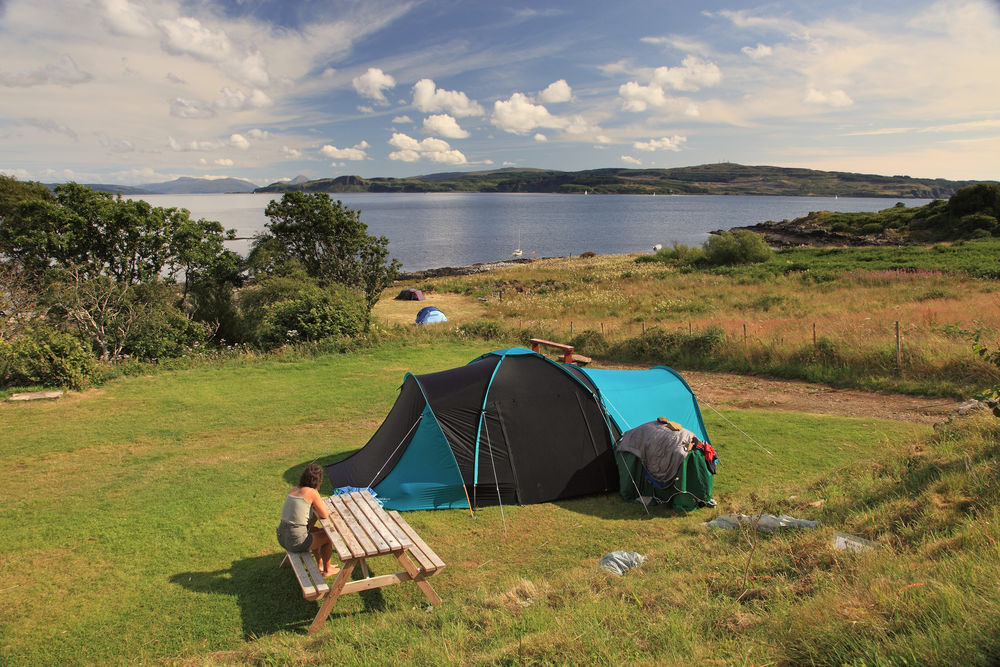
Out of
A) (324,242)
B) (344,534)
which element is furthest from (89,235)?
(344,534)

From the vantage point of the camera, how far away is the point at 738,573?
5953 mm

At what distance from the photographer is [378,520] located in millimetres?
7020

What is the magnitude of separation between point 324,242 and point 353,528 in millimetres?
27878

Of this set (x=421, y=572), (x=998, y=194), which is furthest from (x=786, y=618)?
(x=998, y=194)

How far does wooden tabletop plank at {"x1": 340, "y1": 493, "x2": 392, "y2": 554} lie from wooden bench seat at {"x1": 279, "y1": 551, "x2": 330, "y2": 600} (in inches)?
23.0

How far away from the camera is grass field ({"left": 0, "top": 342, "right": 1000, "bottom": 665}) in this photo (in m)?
4.42

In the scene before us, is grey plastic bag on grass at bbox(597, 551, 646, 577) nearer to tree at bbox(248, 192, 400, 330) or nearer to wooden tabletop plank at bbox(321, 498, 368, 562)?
wooden tabletop plank at bbox(321, 498, 368, 562)

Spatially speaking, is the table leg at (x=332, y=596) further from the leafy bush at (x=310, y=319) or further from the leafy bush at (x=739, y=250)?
the leafy bush at (x=739, y=250)

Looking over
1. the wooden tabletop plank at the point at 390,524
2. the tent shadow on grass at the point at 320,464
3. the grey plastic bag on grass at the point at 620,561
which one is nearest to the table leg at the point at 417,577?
the wooden tabletop plank at the point at 390,524

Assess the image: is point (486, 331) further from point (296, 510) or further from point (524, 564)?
point (296, 510)

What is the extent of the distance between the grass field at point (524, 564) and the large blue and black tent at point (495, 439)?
0.39 meters

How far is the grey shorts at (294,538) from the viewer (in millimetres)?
6758

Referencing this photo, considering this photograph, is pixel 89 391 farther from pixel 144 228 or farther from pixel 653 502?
pixel 653 502

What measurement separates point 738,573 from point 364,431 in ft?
30.5
